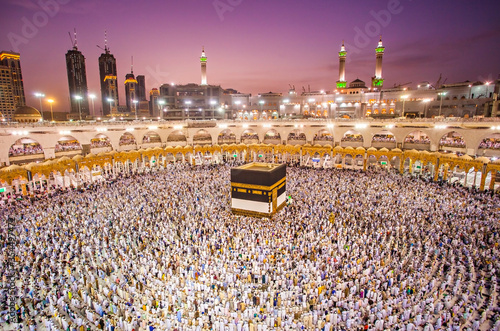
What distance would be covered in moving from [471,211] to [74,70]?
176 m

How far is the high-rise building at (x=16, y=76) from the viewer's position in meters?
73.5

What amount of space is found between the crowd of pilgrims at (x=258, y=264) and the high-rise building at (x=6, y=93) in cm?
8480

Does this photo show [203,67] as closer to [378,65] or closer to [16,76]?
[378,65]

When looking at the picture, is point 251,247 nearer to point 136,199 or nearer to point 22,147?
point 136,199

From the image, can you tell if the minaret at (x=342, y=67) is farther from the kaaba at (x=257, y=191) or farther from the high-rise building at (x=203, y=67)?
the kaaba at (x=257, y=191)

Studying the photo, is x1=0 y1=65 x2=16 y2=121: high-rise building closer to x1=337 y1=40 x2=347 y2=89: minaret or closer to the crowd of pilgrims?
the crowd of pilgrims

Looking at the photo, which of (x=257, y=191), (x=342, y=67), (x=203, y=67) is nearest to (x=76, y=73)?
(x=203, y=67)

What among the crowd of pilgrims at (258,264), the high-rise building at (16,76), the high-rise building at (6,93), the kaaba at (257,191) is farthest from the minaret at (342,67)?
the high-rise building at (6,93)

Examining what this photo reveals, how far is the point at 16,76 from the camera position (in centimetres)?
7744

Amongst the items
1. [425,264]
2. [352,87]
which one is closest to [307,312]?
[425,264]

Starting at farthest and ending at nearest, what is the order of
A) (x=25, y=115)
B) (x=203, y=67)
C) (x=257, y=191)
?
(x=203, y=67) < (x=25, y=115) < (x=257, y=191)

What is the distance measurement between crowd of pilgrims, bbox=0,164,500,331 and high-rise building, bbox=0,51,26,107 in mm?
86469

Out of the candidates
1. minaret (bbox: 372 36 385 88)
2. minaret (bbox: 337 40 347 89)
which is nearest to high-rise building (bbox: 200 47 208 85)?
minaret (bbox: 337 40 347 89)

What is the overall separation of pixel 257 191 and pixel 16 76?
99.6 meters
